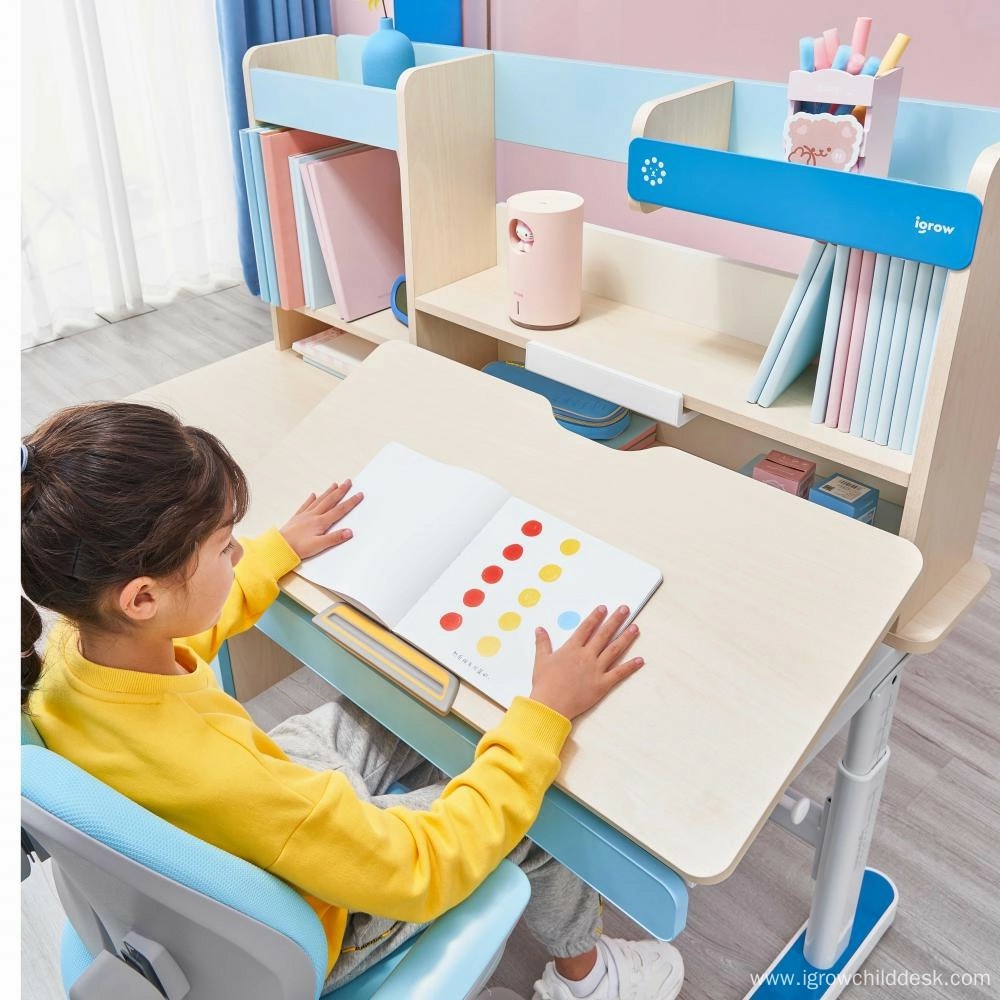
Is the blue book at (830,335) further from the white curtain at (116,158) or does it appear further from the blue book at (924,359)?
the white curtain at (116,158)

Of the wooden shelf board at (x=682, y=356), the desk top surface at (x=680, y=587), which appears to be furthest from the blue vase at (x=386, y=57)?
the desk top surface at (x=680, y=587)

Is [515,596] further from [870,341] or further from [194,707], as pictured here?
[870,341]

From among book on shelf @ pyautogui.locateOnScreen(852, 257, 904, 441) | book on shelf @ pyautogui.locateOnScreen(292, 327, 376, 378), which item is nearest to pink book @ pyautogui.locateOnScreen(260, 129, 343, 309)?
book on shelf @ pyautogui.locateOnScreen(292, 327, 376, 378)

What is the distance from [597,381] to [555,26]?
186cm

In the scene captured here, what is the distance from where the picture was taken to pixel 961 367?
1033mm

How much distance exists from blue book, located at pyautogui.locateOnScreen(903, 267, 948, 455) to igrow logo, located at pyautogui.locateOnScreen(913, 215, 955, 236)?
0.18ft

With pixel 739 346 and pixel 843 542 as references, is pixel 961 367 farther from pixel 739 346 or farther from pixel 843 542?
pixel 739 346

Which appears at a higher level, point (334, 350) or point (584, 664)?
point (584, 664)

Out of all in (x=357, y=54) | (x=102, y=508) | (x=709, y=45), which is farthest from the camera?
(x=709, y=45)

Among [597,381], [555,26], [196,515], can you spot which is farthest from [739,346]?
[555,26]

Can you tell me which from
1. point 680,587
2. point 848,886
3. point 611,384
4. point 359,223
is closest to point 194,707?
point 680,587

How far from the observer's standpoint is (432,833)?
88cm

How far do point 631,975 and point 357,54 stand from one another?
1.66 m

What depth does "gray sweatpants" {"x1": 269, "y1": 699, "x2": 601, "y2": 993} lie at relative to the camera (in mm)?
1118
